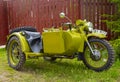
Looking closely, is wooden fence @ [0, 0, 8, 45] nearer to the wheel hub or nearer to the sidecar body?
the sidecar body

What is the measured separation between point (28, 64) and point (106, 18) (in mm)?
4049

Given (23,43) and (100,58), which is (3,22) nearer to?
(23,43)

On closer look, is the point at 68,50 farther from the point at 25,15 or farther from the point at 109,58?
the point at 25,15

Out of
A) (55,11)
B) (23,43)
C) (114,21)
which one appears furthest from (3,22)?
(23,43)

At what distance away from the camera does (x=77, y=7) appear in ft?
33.7

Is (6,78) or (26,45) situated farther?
(26,45)

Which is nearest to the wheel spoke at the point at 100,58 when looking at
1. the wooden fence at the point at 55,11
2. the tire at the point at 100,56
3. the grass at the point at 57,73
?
the tire at the point at 100,56

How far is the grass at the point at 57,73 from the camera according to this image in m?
6.43

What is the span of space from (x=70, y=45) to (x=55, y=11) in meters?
4.59

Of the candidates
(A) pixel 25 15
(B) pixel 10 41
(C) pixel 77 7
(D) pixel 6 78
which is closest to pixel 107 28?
(C) pixel 77 7

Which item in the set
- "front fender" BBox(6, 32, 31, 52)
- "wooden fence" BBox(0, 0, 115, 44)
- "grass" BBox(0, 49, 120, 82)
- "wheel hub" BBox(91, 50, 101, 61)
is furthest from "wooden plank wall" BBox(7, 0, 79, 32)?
"wheel hub" BBox(91, 50, 101, 61)

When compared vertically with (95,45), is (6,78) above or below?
below

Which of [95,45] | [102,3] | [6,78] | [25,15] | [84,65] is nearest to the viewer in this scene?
[6,78]

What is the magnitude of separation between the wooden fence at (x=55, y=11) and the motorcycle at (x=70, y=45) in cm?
314
